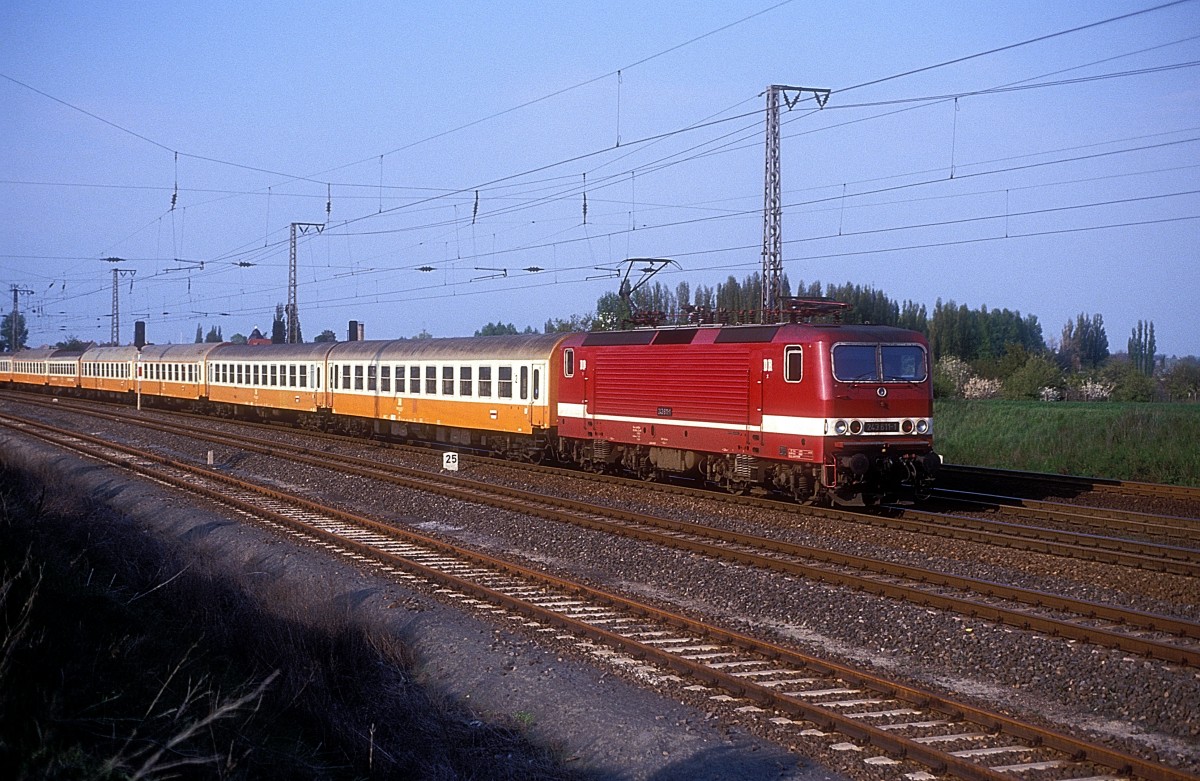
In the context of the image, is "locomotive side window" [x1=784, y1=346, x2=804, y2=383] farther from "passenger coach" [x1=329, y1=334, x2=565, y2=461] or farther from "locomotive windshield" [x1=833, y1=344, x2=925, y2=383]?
"passenger coach" [x1=329, y1=334, x2=565, y2=461]

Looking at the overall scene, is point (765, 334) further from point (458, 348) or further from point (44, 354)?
point (44, 354)

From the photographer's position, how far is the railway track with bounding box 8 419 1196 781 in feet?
22.7

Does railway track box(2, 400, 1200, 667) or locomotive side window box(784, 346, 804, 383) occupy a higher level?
locomotive side window box(784, 346, 804, 383)

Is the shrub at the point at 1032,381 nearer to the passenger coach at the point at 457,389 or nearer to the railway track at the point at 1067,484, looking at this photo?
the railway track at the point at 1067,484

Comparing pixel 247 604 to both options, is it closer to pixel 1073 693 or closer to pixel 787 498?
pixel 1073 693

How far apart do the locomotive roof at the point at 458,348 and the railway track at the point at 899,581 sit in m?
5.83

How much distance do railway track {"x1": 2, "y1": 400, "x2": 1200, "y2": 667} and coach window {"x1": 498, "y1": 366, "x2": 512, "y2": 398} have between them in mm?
5741

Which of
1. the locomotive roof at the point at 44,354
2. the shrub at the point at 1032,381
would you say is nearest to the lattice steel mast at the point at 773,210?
the shrub at the point at 1032,381

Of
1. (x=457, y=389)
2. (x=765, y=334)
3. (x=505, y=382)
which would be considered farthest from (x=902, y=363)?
(x=457, y=389)

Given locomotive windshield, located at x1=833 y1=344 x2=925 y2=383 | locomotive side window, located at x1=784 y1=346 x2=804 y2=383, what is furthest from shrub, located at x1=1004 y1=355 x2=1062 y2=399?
locomotive side window, located at x1=784 y1=346 x2=804 y2=383

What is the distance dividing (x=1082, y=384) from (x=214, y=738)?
5534cm

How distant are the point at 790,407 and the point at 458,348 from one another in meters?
13.5

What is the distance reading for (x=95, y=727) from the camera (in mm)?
5621

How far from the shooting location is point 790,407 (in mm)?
17688
